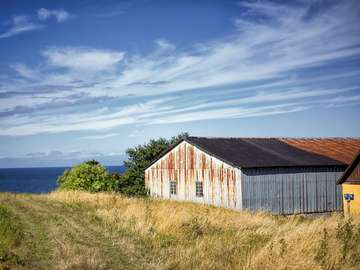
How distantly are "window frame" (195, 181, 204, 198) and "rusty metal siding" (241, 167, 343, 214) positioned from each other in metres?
4.13

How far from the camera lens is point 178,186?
30.8 metres

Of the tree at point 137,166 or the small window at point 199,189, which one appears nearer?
the small window at point 199,189

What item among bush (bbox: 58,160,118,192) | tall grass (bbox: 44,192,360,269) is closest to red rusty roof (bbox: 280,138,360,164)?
bush (bbox: 58,160,118,192)

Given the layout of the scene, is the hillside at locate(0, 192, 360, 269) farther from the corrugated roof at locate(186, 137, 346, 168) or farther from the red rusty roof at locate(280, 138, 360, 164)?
the red rusty roof at locate(280, 138, 360, 164)

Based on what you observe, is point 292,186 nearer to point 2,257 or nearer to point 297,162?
point 297,162

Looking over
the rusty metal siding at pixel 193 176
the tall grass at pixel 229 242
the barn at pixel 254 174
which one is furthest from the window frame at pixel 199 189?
the tall grass at pixel 229 242

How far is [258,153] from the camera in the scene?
28.5 m

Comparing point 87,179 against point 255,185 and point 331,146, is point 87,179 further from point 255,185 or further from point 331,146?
point 331,146

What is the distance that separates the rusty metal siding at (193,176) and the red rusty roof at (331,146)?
27.9 ft

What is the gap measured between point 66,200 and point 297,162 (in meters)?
14.9

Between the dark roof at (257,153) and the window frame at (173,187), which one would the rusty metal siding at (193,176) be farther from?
the dark roof at (257,153)

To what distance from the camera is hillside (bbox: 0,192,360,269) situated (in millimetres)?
9383

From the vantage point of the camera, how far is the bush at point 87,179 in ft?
103

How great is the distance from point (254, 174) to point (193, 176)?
5258 millimetres
